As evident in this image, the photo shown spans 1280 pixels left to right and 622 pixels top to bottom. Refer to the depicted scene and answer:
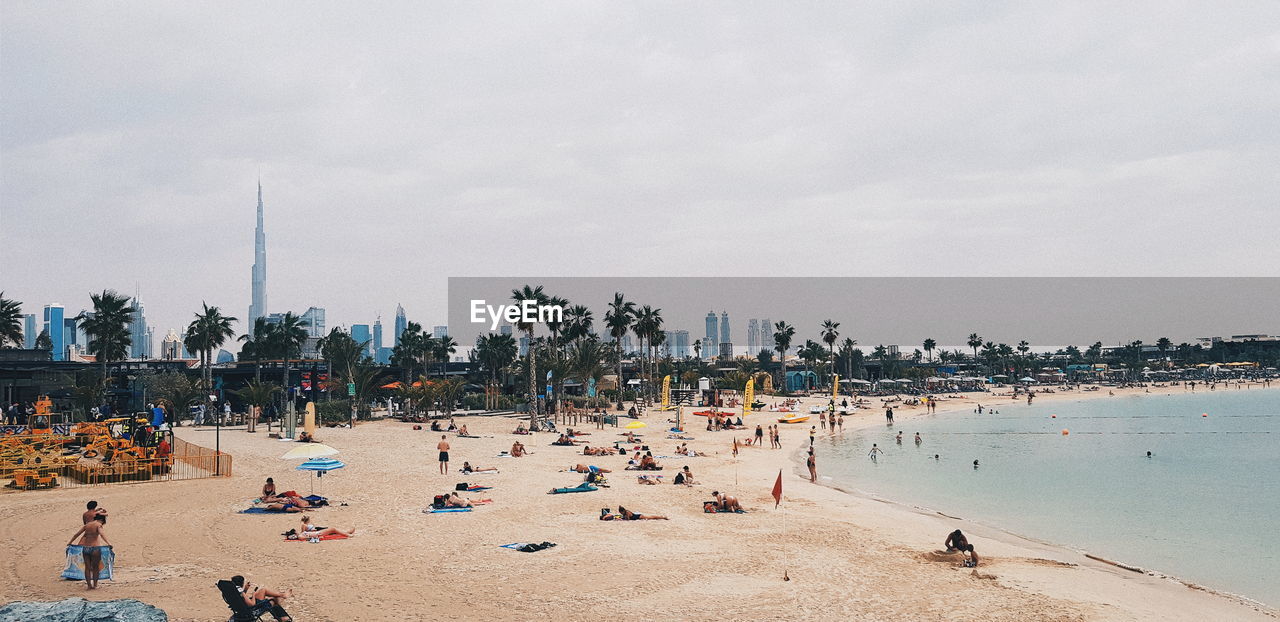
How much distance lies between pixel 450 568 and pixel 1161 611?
13163 mm

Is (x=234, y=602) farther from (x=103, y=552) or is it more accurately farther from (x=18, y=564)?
(x=18, y=564)

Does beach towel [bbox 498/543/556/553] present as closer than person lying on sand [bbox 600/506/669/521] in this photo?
Yes

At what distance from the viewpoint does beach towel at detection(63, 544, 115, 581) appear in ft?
40.2

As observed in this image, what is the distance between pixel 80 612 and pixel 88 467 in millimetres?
18030

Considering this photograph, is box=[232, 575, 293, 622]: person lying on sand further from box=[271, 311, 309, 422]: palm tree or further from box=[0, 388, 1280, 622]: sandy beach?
box=[271, 311, 309, 422]: palm tree

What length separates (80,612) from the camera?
8539mm

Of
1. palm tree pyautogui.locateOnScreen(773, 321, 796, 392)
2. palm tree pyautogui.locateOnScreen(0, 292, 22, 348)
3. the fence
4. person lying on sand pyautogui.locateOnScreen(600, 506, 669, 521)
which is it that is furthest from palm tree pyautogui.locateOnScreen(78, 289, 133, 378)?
palm tree pyautogui.locateOnScreen(773, 321, 796, 392)

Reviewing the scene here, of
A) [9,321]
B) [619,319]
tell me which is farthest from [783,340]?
[9,321]

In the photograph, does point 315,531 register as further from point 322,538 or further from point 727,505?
point 727,505

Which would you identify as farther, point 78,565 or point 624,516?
point 624,516

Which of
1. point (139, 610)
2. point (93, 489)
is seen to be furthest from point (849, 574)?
point (93, 489)

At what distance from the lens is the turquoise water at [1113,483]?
20375 mm

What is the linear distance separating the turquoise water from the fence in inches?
960

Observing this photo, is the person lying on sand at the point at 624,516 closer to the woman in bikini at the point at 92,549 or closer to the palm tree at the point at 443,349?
the woman in bikini at the point at 92,549
